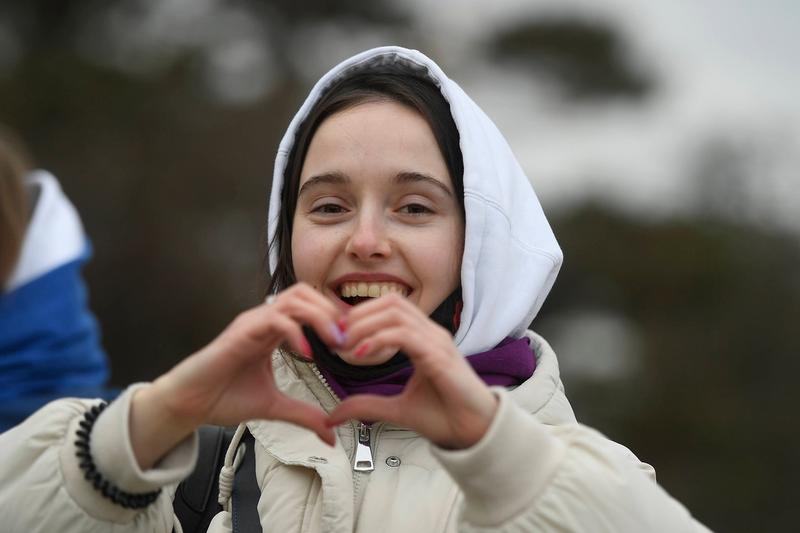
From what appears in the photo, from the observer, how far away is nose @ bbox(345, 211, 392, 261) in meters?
2.18

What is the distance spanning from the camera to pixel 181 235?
26.1 feet

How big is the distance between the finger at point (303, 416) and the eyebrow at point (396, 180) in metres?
0.59

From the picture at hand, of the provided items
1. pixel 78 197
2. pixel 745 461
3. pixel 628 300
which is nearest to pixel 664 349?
pixel 628 300

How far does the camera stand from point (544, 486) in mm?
1791

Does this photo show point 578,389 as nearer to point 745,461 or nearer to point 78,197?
point 745,461

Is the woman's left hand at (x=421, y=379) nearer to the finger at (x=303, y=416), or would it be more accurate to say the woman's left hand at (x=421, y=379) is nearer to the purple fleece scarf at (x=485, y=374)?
the finger at (x=303, y=416)

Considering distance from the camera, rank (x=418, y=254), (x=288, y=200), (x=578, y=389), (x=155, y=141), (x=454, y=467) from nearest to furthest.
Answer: (x=454, y=467) → (x=418, y=254) → (x=288, y=200) → (x=578, y=389) → (x=155, y=141)

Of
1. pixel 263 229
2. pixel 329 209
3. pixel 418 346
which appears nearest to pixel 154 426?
pixel 418 346

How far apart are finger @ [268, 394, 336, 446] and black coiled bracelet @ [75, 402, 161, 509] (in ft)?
0.90

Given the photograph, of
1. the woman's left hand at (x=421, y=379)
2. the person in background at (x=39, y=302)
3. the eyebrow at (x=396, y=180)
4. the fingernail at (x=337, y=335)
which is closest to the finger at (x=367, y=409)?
the woman's left hand at (x=421, y=379)

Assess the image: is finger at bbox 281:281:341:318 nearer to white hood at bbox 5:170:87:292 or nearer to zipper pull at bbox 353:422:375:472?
zipper pull at bbox 353:422:375:472

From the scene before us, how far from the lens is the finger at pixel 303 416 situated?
5.86ft

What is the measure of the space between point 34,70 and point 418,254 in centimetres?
706

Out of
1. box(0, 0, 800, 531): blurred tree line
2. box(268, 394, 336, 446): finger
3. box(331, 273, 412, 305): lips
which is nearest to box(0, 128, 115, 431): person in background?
box(331, 273, 412, 305): lips
